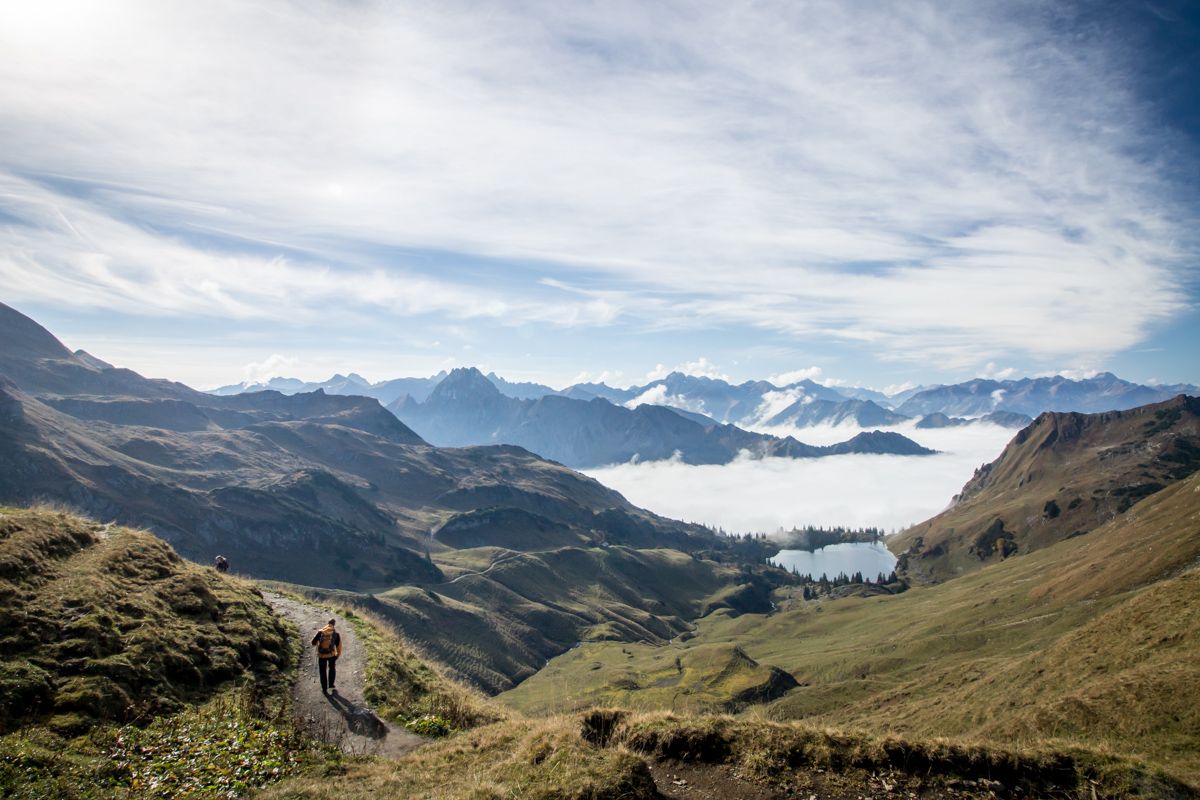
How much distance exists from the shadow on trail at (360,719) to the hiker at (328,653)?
3.23ft

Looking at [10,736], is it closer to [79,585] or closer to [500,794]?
[79,585]

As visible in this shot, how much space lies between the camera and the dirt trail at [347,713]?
2183 centimetres

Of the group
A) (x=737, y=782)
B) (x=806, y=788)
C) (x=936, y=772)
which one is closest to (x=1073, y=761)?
(x=936, y=772)

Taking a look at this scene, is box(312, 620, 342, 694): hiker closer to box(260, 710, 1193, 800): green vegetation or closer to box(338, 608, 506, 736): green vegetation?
box(338, 608, 506, 736): green vegetation

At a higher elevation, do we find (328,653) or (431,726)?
(328,653)

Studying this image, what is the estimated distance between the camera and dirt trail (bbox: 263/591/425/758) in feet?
71.6

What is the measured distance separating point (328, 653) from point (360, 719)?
354 centimetres

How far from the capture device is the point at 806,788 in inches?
637

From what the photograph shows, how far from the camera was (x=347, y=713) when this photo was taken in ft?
79.8

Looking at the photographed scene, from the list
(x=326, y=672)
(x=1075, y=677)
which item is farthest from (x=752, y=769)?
(x=1075, y=677)

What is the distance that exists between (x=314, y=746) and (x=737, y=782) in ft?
46.6

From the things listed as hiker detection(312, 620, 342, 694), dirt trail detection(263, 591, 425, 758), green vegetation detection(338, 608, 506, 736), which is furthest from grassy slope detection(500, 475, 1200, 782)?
hiker detection(312, 620, 342, 694)

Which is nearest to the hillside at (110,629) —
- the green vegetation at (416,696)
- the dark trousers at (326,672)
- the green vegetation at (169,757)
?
the green vegetation at (169,757)

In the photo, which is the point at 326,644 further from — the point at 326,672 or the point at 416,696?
the point at 416,696
